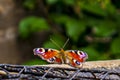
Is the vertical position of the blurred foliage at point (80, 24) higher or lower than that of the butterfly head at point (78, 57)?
higher

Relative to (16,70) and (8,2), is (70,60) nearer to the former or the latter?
(16,70)

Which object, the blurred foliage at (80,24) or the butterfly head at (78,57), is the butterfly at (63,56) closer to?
the butterfly head at (78,57)

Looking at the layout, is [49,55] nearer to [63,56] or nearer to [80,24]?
[63,56]

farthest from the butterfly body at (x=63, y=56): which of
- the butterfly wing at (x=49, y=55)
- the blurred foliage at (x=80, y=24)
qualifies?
the blurred foliage at (x=80, y=24)

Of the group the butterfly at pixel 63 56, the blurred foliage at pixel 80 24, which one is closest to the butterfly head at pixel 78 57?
the butterfly at pixel 63 56

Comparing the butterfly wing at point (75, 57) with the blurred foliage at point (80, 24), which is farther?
the blurred foliage at point (80, 24)

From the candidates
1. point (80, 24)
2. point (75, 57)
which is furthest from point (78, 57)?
point (80, 24)

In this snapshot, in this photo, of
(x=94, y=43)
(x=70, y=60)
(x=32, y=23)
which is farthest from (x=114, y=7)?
(x=70, y=60)

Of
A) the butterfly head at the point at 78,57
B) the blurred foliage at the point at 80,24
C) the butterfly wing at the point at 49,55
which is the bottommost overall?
the butterfly head at the point at 78,57
